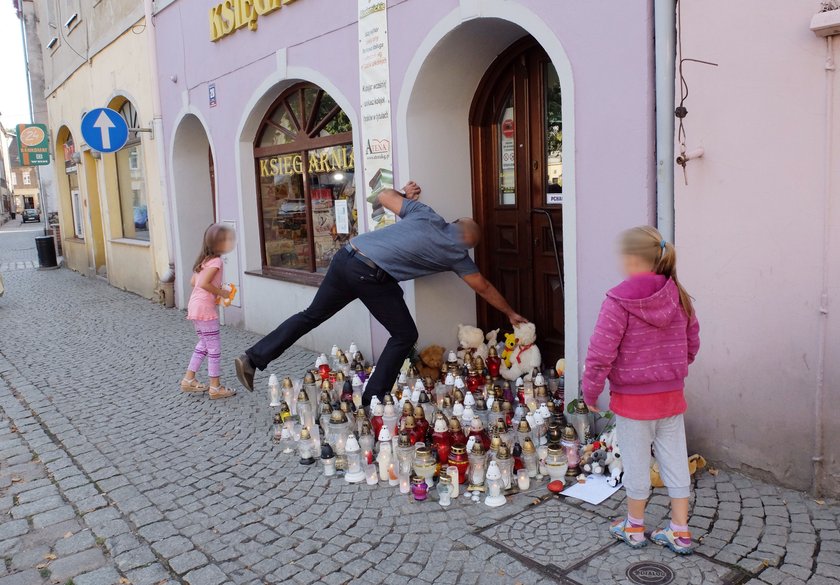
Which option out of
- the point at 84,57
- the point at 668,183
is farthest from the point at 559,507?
the point at 84,57

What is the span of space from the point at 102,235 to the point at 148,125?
5.86 meters

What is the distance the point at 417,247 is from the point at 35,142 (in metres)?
17.7

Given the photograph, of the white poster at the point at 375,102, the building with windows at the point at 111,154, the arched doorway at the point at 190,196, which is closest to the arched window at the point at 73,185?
the building with windows at the point at 111,154

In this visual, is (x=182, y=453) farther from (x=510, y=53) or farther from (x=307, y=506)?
(x=510, y=53)

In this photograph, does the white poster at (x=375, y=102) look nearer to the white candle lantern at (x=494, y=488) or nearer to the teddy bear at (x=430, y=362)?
the teddy bear at (x=430, y=362)

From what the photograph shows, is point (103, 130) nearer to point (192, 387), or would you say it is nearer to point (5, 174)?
point (192, 387)

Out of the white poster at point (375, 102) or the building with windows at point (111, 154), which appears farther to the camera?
the building with windows at point (111, 154)

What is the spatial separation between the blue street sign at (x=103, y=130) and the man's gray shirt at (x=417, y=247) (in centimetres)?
665

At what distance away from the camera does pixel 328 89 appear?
23.0 feet

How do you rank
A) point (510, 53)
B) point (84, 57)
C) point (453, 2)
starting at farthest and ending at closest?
point (84, 57)
point (510, 53)
point (453, 2)

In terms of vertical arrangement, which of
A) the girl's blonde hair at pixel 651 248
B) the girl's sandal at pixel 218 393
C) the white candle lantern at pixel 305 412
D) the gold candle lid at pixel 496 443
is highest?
the girl's blonde hair at pixel 651 248

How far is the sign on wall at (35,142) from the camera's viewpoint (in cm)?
1927

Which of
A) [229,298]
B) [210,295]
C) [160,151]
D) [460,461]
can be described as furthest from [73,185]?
[460,461]

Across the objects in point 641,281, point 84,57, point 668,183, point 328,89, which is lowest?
point 641,281
